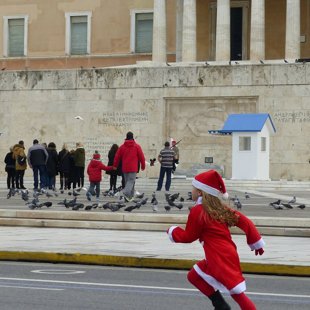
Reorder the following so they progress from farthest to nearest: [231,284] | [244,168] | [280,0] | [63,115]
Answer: [280,0], [63,115], [244,168], [231,284]

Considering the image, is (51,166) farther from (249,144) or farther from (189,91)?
(189,91)

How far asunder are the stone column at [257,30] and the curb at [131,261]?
141 ft

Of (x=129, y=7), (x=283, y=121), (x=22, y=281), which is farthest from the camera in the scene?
(x=129, y=7)

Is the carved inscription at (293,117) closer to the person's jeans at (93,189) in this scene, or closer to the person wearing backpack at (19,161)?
the person wearing backpack at (19,161)

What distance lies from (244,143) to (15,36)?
3226cm

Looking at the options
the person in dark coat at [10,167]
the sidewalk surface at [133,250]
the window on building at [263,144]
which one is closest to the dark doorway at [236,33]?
the window on building at [263,144]

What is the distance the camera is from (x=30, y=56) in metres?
71.6

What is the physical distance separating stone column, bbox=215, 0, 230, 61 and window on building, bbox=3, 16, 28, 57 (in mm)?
15671

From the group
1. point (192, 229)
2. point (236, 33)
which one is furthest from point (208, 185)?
point (236, 33)

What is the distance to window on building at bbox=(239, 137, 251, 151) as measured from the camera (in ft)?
143

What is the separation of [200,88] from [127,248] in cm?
3385

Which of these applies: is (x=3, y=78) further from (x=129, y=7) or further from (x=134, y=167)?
(x=134, y=167)

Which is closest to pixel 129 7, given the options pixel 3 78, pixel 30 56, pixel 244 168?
pixel 30 56

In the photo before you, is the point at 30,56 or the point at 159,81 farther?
the point at 30,56
